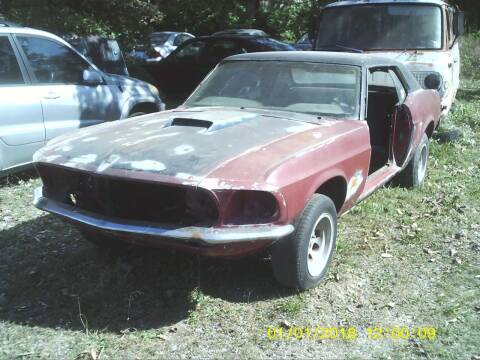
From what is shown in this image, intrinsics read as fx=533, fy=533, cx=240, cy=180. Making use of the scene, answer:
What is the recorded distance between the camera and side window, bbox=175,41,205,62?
12.3 m

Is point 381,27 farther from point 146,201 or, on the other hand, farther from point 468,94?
point 146,201

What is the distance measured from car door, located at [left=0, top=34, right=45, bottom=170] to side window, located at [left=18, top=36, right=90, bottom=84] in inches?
8.0

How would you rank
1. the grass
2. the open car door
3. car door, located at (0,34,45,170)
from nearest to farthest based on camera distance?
1. the grass
2. the open car door
3. car door, located at (0,34,45,170)

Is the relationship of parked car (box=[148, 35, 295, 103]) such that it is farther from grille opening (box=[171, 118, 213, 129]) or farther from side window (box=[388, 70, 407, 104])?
grille opening (box=[171, 118, 213, 129])

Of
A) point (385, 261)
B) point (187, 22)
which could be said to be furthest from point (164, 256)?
point (187, 22)

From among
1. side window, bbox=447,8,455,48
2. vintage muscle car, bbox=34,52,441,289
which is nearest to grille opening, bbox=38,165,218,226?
vintage muscle car, bbox=34,52,441,289

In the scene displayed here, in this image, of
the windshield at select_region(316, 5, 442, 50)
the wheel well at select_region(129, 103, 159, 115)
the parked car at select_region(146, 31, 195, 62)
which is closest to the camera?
the wheel well at select_region(129, 103, 159, 115)

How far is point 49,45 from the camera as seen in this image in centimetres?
623

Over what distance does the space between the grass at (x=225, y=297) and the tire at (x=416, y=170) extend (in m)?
0.82

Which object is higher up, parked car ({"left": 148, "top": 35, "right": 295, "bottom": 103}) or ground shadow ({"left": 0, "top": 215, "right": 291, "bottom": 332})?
parked car ({"left": 148, "top": 35, "right": 295, "bottom": 103})

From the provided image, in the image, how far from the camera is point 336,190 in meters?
3.92

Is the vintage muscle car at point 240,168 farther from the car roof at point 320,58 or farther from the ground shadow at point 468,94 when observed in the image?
the ground shadow at point 468,94

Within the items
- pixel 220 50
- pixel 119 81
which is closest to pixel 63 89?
pixel 119 81

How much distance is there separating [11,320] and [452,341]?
8.83 feet
